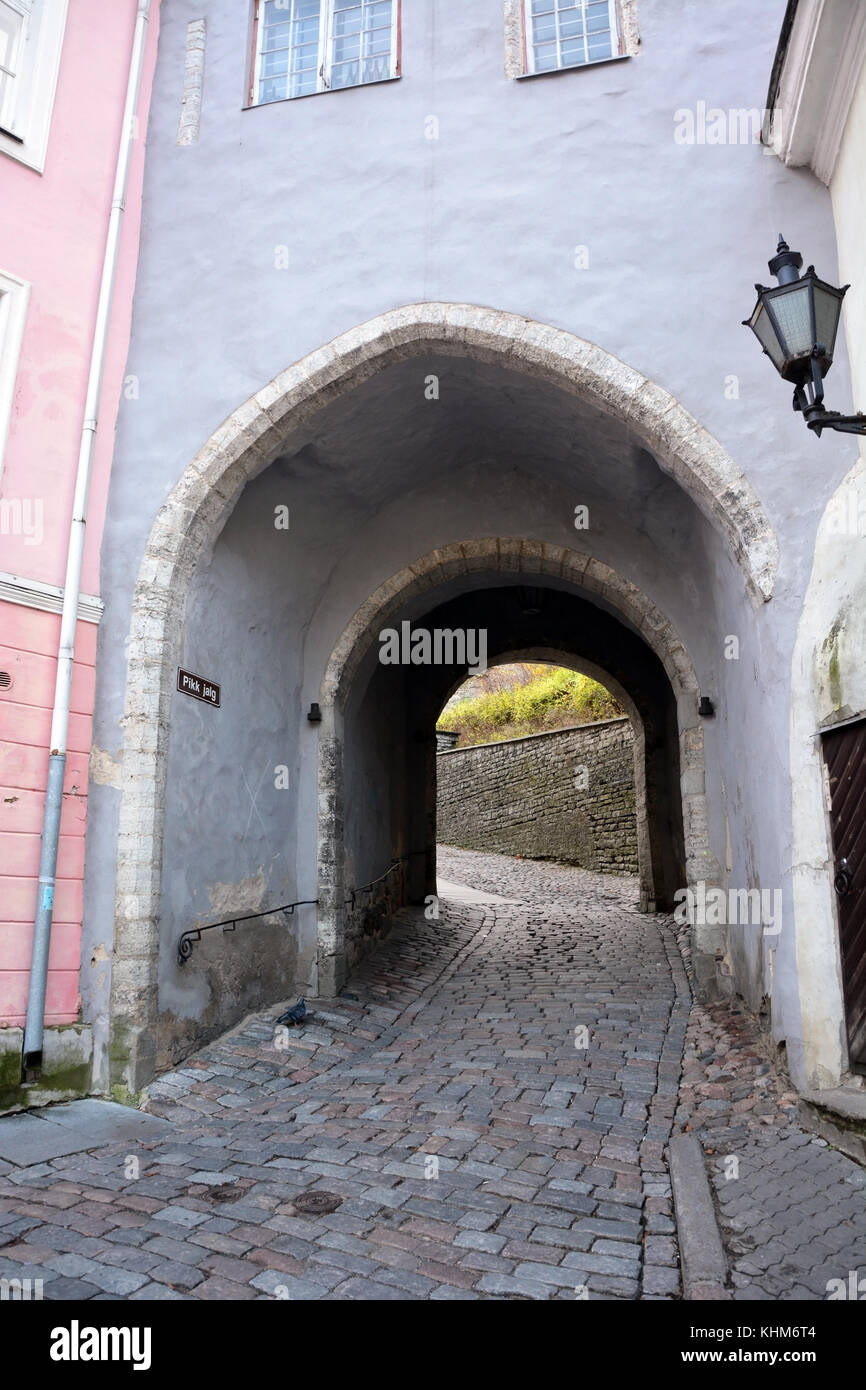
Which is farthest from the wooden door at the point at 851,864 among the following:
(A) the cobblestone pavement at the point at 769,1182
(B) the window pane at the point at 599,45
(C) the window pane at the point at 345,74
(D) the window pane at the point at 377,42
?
(D) the window pane at the point at 377,42

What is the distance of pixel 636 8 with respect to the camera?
233 inches

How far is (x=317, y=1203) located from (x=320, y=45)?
740 centimetres

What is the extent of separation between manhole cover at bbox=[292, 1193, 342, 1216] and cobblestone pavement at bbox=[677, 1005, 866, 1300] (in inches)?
53.5

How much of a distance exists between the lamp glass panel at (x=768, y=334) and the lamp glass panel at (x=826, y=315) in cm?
15

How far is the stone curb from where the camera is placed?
103 inches

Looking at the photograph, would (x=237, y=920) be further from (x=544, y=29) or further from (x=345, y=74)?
(x=544, y=29)

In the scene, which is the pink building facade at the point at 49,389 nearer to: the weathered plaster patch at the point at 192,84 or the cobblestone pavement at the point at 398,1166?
the weathered plaster patch at the point at 192,84

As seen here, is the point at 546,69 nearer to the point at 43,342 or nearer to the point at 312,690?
the point at 43,342

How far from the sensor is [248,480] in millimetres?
5996

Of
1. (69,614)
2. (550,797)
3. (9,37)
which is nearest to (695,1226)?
(69,614)

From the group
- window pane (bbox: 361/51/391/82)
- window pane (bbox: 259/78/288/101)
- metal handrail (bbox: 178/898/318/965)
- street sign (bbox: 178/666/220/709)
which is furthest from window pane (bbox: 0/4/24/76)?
metal handrail (bbox: 178/898/318/965)
